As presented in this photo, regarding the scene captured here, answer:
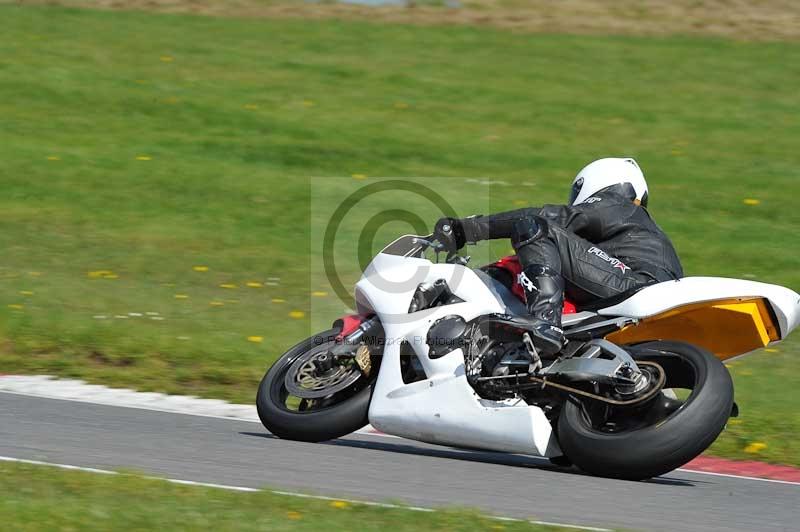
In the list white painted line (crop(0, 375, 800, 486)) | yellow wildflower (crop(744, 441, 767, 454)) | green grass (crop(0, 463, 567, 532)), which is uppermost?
green grass (crop(0, 463, 567, 532))

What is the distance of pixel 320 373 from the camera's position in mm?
7316

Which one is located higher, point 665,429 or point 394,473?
point 665,429

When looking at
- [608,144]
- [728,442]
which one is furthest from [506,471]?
[608,144]

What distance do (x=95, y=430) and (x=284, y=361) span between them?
1165 millimetres

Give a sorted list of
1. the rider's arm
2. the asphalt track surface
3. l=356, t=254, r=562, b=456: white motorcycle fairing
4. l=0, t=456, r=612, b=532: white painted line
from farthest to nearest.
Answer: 1. the rider's arm
2. l=356, t=254, r=562, b=456: white motorcycle fairing
3. the asphalt track surface
4. l=0, t=456, r=612, b=532: white painted line

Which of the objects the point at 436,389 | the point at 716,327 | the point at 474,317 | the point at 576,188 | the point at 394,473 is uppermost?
the point at 576,188

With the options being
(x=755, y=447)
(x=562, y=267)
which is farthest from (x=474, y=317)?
(x=755, y=447)

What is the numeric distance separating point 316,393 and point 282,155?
10.3 m

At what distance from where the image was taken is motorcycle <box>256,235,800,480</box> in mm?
6336

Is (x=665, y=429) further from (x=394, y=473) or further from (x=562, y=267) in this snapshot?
(x=394, y=473)

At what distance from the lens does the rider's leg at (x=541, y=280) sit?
21.6 feet

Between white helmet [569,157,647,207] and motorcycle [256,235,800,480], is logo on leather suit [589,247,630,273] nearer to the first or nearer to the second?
motorcycle [256,235,800,480]

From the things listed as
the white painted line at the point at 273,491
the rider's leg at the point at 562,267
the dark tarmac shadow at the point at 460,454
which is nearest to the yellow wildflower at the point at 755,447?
the dark tarmac shadow at the point at 460,454

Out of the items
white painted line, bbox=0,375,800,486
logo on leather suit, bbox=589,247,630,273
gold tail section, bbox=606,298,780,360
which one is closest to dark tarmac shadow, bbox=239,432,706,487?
white painted line, bbox=0,375,800,486
